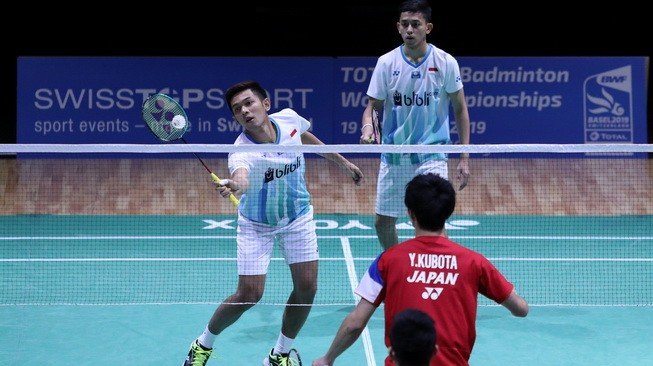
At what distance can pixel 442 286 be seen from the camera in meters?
4.12

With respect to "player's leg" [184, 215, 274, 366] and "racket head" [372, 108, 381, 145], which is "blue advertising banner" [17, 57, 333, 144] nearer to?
"racket head" [372, 108, 381, 145]

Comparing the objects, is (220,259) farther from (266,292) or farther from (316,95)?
(316,95)

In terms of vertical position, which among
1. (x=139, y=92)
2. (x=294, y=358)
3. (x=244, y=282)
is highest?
(x=139, y=92)

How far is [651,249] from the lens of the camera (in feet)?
32.1

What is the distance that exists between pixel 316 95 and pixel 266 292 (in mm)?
5257

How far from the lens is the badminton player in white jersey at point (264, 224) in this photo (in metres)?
6.07

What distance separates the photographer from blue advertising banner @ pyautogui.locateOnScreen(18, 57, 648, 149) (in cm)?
1291

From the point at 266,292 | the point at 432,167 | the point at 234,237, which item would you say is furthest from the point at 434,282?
the point at 234,237

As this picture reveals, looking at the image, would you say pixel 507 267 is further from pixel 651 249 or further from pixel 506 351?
pixel 506 351

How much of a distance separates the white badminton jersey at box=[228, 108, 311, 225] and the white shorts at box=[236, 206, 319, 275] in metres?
0.04
